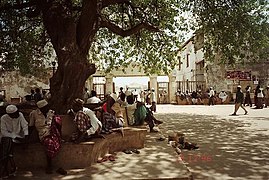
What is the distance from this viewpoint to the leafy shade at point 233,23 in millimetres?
12453

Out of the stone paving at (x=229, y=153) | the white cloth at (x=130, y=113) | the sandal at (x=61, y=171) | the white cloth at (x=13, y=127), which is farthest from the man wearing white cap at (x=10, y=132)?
the white cloth at (x=130, y=113)

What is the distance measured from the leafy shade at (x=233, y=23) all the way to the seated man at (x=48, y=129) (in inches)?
299

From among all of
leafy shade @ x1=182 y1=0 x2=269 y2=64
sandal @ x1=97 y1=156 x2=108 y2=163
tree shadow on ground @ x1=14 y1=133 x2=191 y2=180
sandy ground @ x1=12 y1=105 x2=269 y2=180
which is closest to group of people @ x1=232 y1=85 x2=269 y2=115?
leafy shade @ x1=182 y1=0 x2=269 y2=64

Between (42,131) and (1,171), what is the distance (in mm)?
1012

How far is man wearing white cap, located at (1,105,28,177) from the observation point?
618cm

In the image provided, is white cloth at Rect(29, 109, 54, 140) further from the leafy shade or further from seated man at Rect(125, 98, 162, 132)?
the leafy shade

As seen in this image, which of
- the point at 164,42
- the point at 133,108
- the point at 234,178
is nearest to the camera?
the point at 234,178

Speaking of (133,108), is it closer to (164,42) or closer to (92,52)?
(164,42)

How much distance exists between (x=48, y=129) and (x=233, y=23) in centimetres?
835

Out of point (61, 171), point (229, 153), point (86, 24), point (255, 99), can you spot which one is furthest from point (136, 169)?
point (255, 99)

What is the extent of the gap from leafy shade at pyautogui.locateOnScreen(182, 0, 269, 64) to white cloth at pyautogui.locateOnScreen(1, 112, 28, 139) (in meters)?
8.10

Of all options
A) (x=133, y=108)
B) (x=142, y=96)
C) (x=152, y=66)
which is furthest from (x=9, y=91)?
(x=133, y=108)

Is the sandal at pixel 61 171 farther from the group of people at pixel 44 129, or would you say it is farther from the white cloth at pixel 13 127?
the white cloth at pixel 13 127

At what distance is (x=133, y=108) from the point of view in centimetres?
1080
